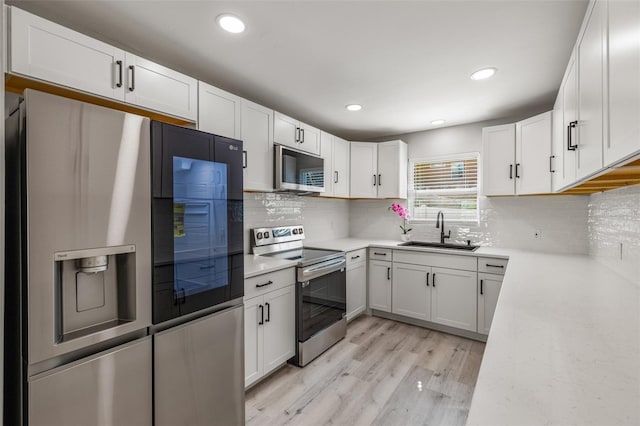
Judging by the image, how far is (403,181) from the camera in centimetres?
383

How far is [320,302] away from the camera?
2732 mm

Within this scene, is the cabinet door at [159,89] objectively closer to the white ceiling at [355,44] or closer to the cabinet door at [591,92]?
the white ceiling at [355,44]

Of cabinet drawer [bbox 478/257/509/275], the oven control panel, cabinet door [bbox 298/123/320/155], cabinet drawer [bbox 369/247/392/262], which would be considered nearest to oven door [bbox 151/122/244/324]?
the oven control panel

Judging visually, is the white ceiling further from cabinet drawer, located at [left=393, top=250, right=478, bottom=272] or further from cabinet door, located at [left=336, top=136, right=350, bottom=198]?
cabinet drawer, located at [left=393, top=250, right=478, bottom=272]

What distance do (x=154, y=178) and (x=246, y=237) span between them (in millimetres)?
1528

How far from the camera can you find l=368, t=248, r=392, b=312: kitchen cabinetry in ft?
11.5

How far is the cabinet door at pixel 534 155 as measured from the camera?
268 cm

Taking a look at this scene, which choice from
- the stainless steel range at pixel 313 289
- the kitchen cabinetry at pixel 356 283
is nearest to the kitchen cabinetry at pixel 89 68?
the stainless steel range at pixel 313 289

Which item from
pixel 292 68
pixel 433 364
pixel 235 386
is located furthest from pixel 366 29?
pixel 433 364

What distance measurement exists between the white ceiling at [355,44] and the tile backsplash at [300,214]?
0.98 meters

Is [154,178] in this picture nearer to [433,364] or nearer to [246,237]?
[246,237]

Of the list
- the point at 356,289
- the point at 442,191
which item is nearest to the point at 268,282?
the point at 356,289

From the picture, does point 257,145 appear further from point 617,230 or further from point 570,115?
point 617,230

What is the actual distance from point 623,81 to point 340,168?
2854mm
